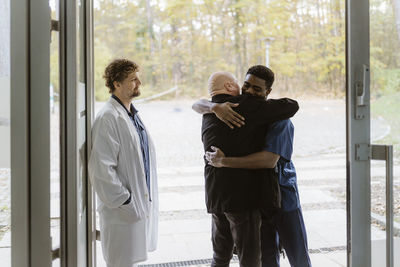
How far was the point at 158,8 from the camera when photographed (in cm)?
1161

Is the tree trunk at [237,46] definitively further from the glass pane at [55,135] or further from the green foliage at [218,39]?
the glass pane at [55,135]

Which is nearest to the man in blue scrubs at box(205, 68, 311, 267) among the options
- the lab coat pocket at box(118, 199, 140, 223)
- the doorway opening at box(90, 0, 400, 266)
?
the lab coat pocket at box(118, 199, 140, 223)

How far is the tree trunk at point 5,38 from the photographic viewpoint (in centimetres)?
141

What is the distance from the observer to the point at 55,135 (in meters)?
1.63

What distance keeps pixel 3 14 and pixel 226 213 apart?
1.29 meters

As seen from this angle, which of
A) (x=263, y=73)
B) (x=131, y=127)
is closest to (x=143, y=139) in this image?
(x=131, y=127)

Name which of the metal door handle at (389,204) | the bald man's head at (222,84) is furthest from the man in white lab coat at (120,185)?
the metal door handle at (389,204)

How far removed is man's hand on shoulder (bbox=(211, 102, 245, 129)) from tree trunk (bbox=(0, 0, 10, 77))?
95 centimetres

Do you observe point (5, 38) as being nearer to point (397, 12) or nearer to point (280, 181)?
point (280, 181)

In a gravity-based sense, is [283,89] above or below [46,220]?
above

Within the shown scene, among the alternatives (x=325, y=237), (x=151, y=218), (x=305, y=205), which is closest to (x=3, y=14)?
(x=151, y=218)

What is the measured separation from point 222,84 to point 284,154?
1.58 ft

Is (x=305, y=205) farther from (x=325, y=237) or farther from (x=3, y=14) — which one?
(x=3, y=14)

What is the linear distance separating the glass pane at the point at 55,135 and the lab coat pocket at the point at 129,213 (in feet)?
1.07
